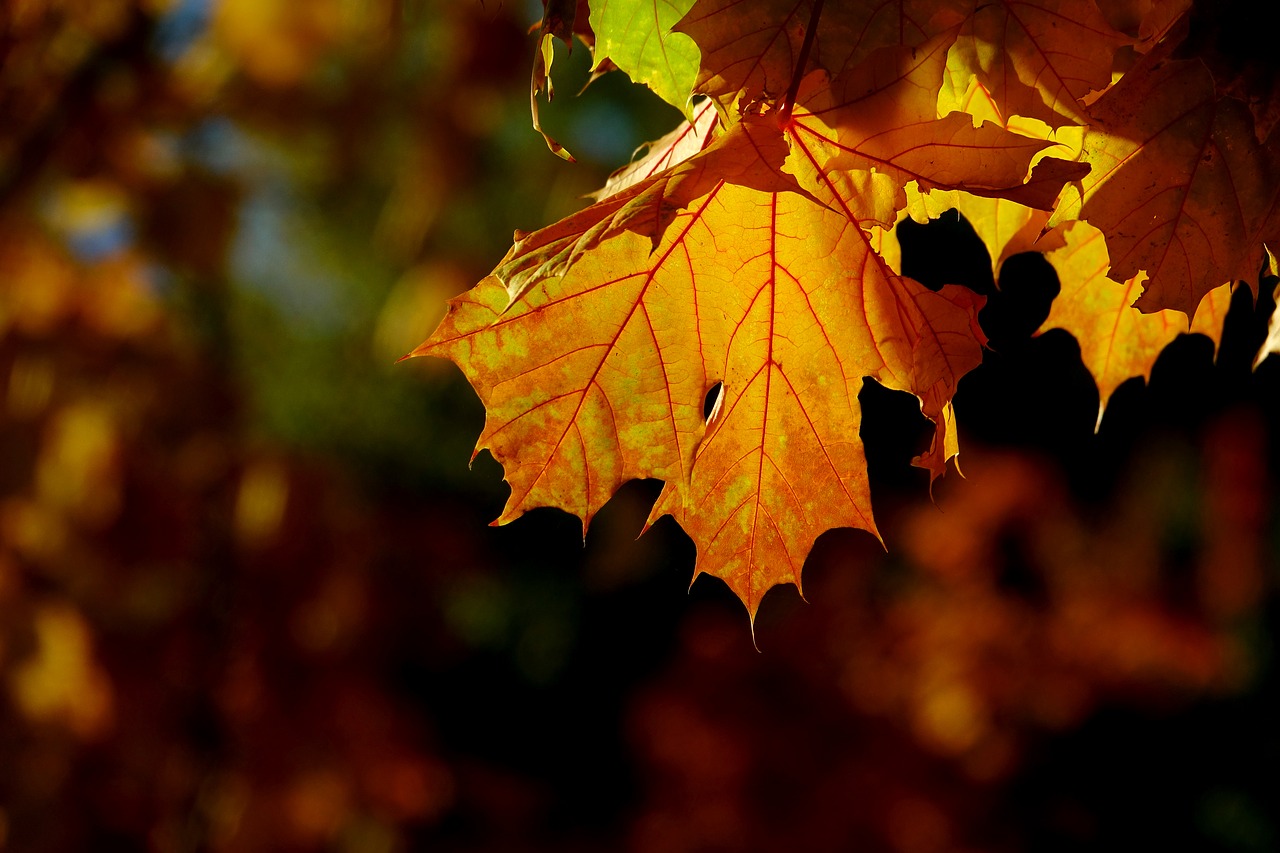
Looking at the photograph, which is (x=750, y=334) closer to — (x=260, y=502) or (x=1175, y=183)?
(x=1175, y=183)

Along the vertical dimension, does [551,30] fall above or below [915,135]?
above

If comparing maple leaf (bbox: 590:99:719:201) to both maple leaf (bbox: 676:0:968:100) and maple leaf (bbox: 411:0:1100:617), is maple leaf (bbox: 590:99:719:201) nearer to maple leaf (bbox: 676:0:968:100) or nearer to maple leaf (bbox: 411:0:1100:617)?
maple leaf (bbox: 411:0:1100:617)

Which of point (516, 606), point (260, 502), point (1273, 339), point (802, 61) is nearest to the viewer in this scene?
point (802, 61)

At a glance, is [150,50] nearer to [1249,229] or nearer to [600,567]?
[1249,229]

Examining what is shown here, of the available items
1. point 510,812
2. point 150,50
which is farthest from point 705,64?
point 510,812

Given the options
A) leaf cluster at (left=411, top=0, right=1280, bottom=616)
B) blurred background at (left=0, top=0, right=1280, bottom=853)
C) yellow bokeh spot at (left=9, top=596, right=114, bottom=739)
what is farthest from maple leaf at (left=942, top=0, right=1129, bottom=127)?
yellow bokeh spot at (left=9, top=596, right=114, bottom=739)

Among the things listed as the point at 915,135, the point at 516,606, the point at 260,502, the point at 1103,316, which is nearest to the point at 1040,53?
the point at 915,135

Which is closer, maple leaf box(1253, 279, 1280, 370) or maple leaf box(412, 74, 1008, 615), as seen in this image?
maple leaf box(412, 74, 1008, 615)
